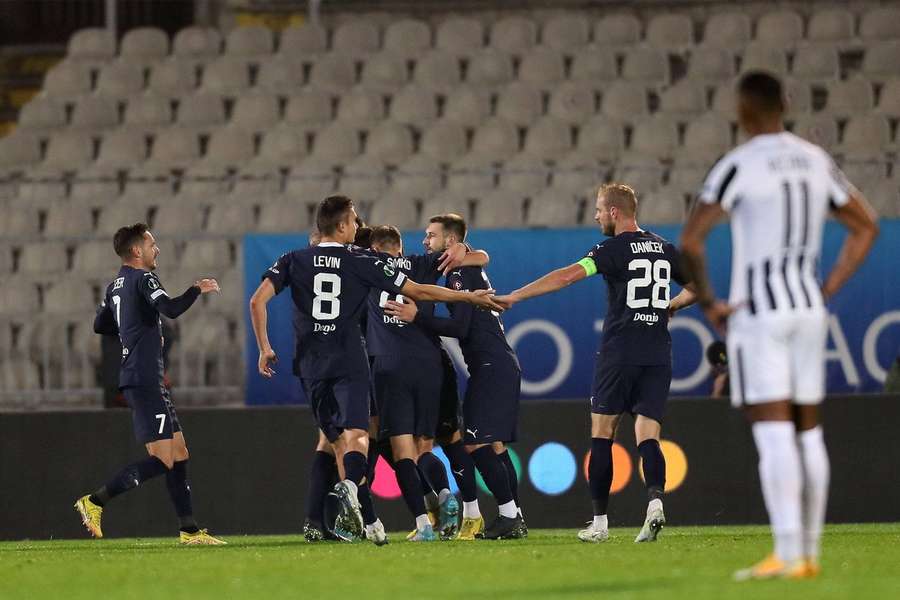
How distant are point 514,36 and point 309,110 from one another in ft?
8.34

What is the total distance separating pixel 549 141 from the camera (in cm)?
1642

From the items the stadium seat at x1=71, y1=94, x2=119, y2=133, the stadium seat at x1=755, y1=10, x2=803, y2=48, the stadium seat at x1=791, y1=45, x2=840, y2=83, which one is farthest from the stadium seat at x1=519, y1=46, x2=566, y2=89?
the stadium seat at x1=71, y1=94, x2=119, y2=133

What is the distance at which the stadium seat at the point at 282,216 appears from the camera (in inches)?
600

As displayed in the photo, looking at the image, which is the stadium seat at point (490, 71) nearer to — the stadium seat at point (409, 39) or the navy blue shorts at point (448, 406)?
the stadium seat at point (409, 39)

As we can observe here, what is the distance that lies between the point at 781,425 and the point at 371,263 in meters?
3.88

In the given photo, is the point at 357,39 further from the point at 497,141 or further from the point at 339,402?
the point at 339,402

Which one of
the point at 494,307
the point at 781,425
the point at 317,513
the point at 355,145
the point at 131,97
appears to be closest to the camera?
the point at 781,425

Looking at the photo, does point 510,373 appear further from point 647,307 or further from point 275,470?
point 275,470

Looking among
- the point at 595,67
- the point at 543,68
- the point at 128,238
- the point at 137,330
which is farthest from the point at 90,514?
the point at 595,67

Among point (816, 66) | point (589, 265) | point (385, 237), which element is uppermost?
point (816, 66)

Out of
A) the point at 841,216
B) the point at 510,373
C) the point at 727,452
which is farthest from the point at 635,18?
the point at 841,216

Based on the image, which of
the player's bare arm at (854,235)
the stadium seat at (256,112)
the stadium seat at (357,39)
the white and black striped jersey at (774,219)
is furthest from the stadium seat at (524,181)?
the white and black striped jersey at (774,219)

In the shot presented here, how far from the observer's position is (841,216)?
6422 mm

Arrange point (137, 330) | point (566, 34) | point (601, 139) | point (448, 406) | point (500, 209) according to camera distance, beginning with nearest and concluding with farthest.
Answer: point (137, 330), point (448, 406), point (500, 209), point (601, 139), point (566, 34)
